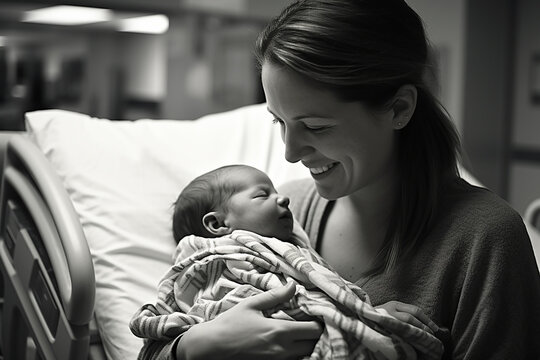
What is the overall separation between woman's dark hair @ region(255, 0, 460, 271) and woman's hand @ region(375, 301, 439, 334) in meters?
0.12

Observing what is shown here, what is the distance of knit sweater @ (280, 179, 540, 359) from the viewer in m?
1.22

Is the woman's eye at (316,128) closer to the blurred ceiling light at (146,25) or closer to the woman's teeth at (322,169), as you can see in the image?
the woman's teeth at (322,169)

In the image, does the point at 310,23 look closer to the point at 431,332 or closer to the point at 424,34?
the point at 424,34

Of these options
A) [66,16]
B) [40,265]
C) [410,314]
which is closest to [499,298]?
[410,314]

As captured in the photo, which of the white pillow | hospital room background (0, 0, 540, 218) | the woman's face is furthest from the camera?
hospital room background (0, 0, 540, 218)

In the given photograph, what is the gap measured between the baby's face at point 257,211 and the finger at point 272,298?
20 centimetres

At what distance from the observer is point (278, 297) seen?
1197mm

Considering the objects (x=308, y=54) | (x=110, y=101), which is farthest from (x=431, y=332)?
(x=110, y=101)

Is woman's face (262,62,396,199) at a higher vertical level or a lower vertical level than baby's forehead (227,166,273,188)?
higher

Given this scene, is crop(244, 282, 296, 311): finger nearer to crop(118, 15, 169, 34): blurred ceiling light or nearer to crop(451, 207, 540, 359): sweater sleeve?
crop(451, 207, 540, 359): sweater sleeve

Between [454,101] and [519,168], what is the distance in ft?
1.89

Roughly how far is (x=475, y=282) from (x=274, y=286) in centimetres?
34

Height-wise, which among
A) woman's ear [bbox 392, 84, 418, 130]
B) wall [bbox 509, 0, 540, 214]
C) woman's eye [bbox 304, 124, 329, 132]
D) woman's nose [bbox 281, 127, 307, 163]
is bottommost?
wall [bbox 509, 0, 540, 214]

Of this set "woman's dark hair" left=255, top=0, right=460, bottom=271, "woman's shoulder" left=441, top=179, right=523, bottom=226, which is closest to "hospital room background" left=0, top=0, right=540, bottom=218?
"woman's dark hair" left=255, top=0, right=460, bottom=271
